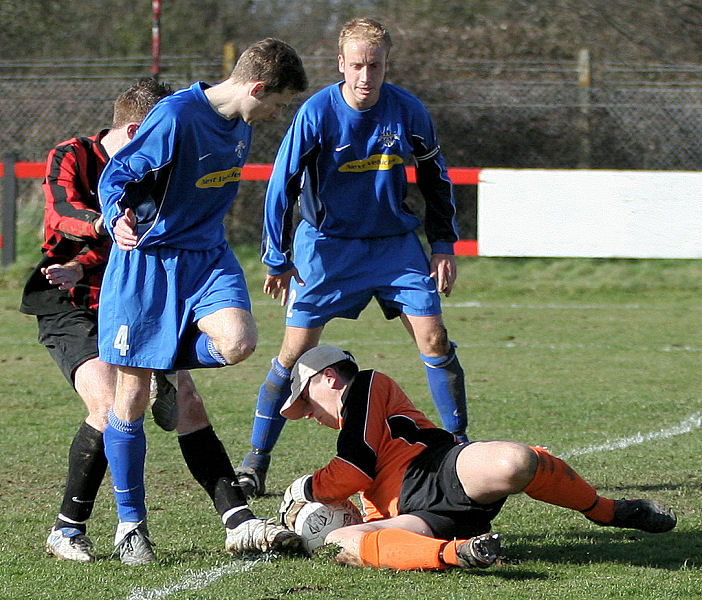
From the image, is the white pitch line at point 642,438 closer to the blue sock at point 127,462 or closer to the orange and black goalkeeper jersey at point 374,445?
the orange and black goalkeeper jersey at point 374,445

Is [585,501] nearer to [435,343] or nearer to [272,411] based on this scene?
[435,343]

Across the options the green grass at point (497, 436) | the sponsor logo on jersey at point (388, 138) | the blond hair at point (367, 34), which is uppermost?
the blond hair at point (367, 34)

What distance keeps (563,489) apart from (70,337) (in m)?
2.01

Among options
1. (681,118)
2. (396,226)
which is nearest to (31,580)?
(396,226)

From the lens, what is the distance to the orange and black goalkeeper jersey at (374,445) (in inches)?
170

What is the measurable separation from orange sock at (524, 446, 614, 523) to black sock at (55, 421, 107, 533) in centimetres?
162

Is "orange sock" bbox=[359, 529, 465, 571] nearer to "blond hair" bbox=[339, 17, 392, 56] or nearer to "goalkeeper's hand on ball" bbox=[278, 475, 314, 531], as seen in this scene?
"goalkeeper's hand on ball" bbox=[278, 475, 314, 531]

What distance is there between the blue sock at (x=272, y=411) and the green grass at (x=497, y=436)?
0.23 metres

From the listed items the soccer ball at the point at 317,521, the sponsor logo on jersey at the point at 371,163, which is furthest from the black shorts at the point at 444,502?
the sponsor logo on jersey at the point at 371,163

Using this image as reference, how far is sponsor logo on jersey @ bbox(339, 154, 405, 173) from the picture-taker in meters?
5.45

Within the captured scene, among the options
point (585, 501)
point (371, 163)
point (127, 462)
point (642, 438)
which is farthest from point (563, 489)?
point (642, 438)

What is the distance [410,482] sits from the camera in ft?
14.2

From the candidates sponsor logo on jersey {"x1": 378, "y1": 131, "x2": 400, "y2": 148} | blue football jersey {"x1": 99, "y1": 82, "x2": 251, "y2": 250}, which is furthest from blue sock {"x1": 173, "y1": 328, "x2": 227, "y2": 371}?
sponsor logo on jersey {"x1": 378, "y1": 131, "x2": 400, "y2": 148}

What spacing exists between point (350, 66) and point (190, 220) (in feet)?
4.20
